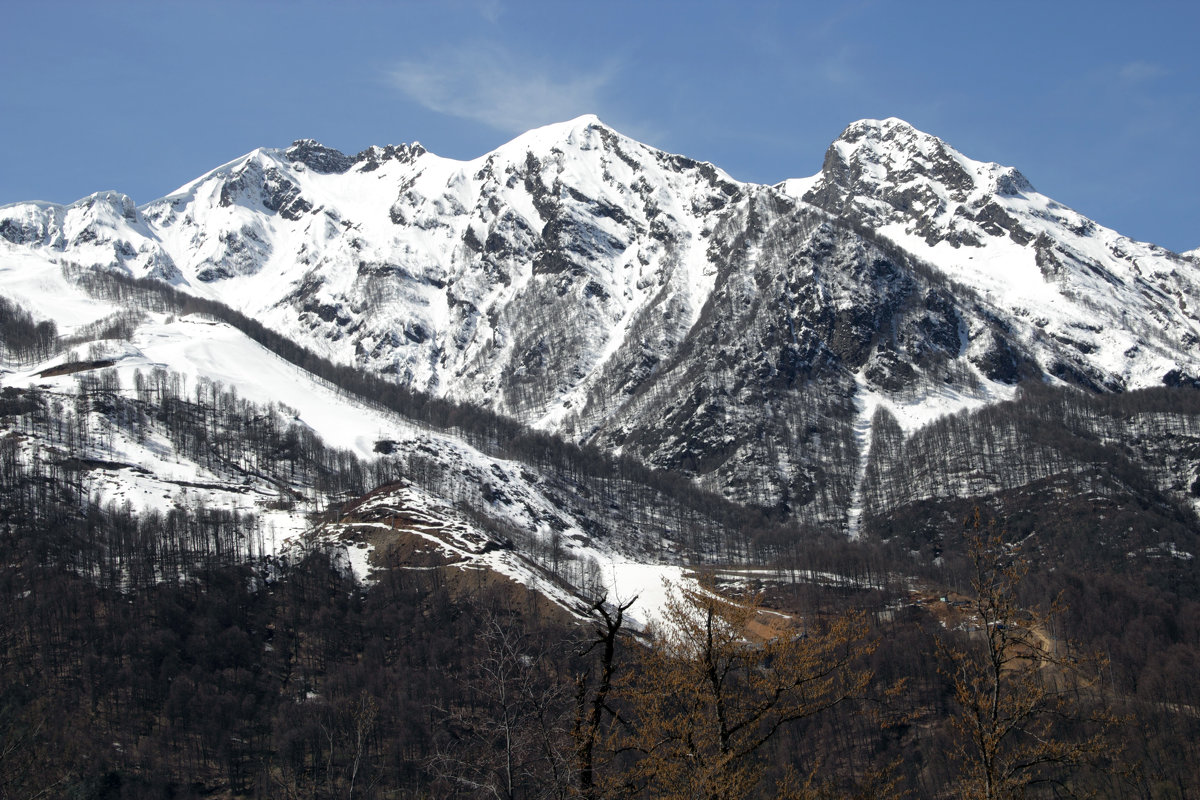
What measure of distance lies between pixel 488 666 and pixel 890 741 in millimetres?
124296

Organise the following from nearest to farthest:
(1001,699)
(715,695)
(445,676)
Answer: (1001,699), (715,695), (445,676)

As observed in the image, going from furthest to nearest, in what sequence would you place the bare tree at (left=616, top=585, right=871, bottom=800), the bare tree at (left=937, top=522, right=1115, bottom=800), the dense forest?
the dense forest < the bare tree at (left=616, top=585, right=871, bottom=800) < the bare tree at (left=937, top=522, right=1115, bottom=800)

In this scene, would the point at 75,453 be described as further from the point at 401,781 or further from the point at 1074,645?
the point at 1074,645

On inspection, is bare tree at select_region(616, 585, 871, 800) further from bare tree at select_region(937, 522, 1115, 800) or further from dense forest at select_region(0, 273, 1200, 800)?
bare tree at select_region(937, 522, 1115, 800)

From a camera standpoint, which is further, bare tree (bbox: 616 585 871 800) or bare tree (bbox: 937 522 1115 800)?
bare tree (bbox: 616 585 871 800)

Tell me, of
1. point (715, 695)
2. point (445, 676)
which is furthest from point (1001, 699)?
point (445, 676)

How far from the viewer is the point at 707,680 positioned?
2566cm

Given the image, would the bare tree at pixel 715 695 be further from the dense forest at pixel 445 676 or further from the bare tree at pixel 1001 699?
the bare tree at pixel 1001 699

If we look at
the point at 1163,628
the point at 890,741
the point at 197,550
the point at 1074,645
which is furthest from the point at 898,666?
the point at 1074,645

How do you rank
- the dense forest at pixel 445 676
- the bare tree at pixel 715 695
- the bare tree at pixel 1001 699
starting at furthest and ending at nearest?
the dense forest at pixel 445 676
the bare tree at pixel 715 695
the bare tree at pixel 1001 699

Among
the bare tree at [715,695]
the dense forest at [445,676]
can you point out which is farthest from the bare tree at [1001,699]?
the bare tree at [715,695]

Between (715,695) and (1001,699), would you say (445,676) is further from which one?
(1001,699)

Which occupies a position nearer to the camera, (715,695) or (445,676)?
(715,695)

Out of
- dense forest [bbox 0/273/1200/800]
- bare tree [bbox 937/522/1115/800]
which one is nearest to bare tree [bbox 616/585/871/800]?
dense forest [bbox 0/273/1200/800]
